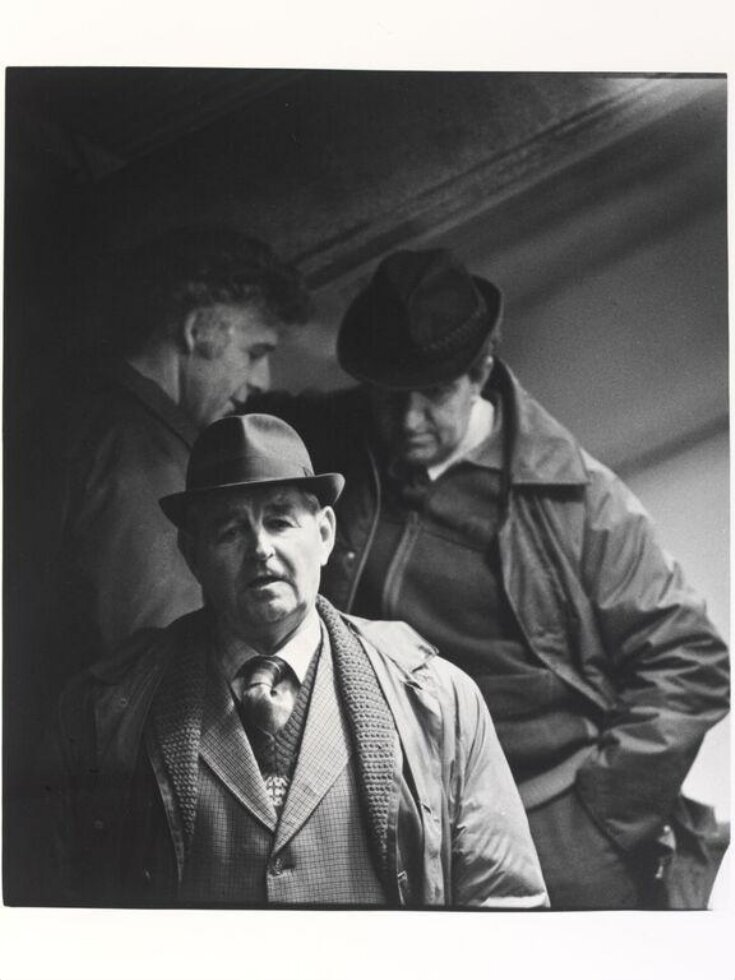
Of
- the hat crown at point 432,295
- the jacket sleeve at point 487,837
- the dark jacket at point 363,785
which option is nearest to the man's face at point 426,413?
the hat crown at point 432,295

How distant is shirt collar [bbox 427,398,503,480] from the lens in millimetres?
3268

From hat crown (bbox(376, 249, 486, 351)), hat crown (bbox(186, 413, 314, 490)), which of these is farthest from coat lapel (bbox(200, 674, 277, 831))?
hat crown (bbox(376, 249, 486, 351))

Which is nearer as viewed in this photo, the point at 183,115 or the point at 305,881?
the point at 305,881

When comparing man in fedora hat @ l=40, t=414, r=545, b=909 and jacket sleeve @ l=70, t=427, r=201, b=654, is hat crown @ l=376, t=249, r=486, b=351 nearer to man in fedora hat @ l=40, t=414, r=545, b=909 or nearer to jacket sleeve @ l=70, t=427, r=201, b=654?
man in fedora hat @ l=40, t=414, r=545, b=909

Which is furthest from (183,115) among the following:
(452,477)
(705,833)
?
(705,833)

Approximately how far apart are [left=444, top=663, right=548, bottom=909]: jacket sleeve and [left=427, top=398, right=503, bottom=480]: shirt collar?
0.64 metres

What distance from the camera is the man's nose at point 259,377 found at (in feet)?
10.7

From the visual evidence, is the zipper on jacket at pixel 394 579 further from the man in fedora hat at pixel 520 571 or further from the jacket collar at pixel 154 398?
the jacket collar at pixel 154 398

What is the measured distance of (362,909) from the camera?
312 centimetres

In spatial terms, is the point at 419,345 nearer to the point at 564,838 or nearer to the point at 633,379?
the point at 633,379

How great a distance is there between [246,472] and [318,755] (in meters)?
0.70

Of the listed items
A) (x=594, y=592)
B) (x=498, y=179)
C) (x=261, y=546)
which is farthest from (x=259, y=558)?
(x=498, y=179)

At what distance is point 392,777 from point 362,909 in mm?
325

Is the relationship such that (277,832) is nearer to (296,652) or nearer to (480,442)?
(296,652)
